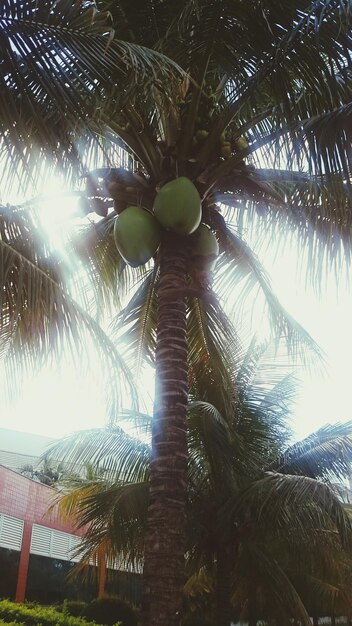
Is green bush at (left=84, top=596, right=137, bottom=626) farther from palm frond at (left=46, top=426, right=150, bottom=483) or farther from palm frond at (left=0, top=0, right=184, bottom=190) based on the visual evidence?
palm frond at (left=0, top=0, right=184, bottom=190)

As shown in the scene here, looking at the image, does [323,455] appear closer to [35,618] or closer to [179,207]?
[35,618]

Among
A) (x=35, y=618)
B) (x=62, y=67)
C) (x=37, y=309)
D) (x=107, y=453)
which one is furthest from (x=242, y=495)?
(x=62, y=67)

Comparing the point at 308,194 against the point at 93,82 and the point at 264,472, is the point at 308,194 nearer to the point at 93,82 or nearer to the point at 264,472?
the point at 93,82

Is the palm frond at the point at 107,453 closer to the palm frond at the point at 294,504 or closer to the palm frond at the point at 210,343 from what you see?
the palm frond at the point at 294,504

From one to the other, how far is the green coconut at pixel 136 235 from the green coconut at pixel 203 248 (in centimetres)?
44

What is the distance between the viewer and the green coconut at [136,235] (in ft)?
15.1

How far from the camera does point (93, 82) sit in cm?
383

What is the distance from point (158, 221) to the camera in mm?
4746

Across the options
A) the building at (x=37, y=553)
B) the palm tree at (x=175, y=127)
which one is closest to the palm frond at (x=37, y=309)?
the palm tree at (x=175, y=127)

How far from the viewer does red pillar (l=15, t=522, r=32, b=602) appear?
50.0 ft

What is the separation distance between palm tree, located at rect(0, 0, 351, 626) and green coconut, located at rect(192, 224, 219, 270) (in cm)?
5

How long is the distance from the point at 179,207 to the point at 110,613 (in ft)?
42.8

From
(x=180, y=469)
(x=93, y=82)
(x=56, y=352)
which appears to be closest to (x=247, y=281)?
(x=56, y=352)

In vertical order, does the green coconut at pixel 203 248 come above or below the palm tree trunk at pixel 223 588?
above
